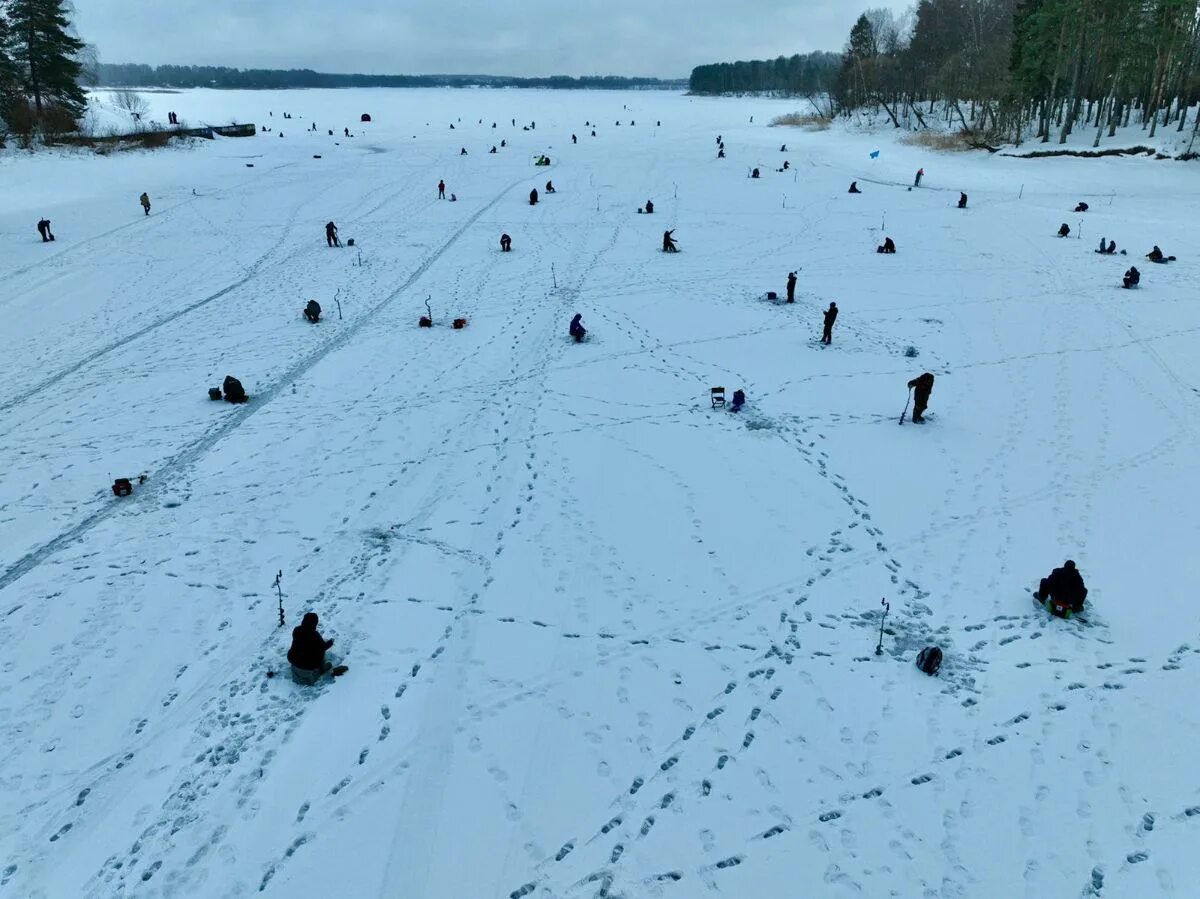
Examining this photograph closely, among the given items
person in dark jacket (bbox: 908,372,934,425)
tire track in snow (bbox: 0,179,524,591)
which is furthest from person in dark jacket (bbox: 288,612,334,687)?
person in dark jacket (bbox: 908,372,934,425)

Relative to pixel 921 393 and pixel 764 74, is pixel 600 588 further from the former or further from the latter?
pixel 764 74

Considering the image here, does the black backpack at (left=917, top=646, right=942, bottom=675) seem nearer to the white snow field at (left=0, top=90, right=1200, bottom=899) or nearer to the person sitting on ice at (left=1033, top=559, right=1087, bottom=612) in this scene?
the white snow field at (left=0, top=90, right=1200, bottom=899)

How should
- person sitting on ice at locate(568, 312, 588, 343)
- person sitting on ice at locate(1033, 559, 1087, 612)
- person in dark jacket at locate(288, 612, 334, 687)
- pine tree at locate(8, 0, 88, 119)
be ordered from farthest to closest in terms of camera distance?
pine tree at locate(8, 0, 88, 119) < person sitting on ice at locate(568, 312, 588, 343) < person sitting on ice at locate(1033, 559, 1087, 612) < person in dark jacket at locate(288, 612, 334, 687)

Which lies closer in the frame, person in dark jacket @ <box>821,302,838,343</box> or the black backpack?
the black backpack

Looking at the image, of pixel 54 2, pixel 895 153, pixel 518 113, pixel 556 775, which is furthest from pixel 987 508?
pixel 518 113

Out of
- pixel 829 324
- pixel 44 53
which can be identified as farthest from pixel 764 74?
pixel 829 324

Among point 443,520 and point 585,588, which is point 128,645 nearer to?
point 443,520

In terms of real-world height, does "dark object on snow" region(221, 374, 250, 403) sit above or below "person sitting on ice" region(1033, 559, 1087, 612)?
above

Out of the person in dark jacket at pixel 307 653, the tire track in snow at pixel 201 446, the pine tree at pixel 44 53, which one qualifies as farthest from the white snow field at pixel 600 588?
the pine tree at pixel 44 53
